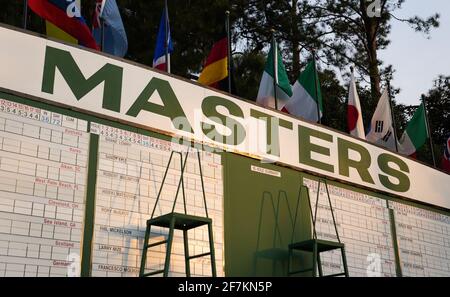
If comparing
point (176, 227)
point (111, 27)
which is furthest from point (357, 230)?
point (111, 27)

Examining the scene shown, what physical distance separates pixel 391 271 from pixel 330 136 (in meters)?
1.83

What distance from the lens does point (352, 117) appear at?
981 centimetres

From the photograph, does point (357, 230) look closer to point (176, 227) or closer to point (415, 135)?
point (176, 227)

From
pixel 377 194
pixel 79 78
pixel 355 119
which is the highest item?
pixel 355 119

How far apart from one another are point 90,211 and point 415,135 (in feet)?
20.5

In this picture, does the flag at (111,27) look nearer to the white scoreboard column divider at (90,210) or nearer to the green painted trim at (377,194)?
the white scoreboard column divider at (90,210)

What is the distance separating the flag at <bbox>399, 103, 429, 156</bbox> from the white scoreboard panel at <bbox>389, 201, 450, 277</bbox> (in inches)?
51.1

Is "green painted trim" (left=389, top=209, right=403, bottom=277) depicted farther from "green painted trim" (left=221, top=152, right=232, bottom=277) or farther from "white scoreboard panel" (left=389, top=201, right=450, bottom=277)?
"green painted trim" (left=221, top=152, right=232, bottom=277)

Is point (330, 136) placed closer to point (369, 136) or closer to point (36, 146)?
point (369, 136)

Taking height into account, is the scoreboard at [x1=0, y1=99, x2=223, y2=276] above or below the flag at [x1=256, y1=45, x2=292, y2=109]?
below

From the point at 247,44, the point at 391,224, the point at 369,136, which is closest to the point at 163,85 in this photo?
the point at 391,224

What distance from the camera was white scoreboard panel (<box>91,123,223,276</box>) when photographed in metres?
5.89

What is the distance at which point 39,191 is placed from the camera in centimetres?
559

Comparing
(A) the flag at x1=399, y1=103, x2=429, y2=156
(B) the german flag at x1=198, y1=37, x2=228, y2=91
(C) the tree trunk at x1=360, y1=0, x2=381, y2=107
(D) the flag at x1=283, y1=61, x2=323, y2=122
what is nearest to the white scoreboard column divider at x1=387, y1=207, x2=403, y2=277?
(D) the flag at x1=283, y1=61, x2=323, y2=122
